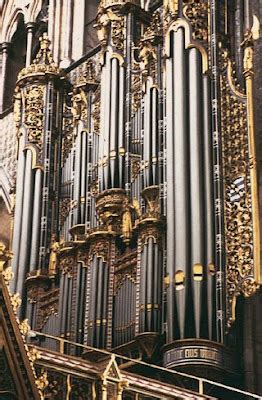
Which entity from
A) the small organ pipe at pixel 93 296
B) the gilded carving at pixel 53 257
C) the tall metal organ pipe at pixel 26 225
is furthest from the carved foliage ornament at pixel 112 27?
the small organ pipe at pixel 93 296

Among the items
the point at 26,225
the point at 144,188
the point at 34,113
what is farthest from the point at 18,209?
the point at 144,188

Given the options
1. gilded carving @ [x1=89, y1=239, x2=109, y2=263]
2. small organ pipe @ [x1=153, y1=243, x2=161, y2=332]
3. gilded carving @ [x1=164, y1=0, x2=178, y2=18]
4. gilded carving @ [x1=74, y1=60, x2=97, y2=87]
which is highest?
gilded carving @ [x1=74, y1=60, x2=97, y2=87]

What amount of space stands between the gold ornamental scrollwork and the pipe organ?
29mm

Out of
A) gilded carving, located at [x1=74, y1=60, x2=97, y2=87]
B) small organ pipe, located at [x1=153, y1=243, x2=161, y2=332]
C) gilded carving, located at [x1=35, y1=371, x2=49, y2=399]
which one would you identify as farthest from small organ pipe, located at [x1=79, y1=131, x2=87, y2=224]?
gilded carving, located at [x1=35, y1=371, x2=49, y2=399]

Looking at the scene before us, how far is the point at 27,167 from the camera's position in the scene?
29.9m

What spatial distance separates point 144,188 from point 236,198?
224 centimetres

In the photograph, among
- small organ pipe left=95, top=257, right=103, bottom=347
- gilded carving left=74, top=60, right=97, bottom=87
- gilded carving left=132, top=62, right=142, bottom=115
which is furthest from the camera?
gilded carving left=74, top=60, right=97, bottom=87

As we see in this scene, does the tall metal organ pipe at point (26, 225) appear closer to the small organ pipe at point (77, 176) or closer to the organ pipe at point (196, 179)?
the small organ pipe at point (77, 176)

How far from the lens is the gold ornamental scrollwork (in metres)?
30.2

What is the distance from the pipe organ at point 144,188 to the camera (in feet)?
78.2

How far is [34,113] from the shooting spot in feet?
100

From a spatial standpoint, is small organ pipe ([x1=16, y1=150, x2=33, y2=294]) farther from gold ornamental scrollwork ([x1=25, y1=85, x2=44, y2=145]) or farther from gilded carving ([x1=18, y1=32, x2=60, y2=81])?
gilded carving ([x1=18, y1=32, x2=60, y2=81])

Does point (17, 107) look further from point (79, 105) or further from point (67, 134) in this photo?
point (79, 105)

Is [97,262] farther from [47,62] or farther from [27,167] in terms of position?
[47,62]
